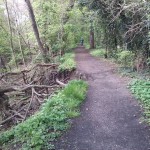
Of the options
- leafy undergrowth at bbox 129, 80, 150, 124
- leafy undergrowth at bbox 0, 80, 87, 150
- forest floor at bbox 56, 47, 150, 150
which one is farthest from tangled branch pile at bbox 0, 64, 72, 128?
leafy undergrowth at bbox 129, 80, 150, 124

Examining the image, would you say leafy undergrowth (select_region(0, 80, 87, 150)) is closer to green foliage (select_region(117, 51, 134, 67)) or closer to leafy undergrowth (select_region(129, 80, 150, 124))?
leafy undergrowth (select_region(129, 80, 150, 124))

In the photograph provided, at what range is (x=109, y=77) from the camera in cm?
1135

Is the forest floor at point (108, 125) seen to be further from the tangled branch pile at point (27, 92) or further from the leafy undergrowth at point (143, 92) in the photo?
the tangled branch pile at point (27, 92)

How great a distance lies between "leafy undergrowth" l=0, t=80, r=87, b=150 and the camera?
16.9ft

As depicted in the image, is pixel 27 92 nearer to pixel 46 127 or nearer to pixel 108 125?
pixel 46 127

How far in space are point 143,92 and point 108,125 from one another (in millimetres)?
2686

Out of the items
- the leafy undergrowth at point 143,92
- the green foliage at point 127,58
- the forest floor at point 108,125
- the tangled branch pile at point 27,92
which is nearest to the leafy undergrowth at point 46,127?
the forest floor at point 108,125

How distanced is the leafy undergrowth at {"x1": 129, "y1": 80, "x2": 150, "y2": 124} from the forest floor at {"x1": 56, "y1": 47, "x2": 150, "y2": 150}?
202 millimetres

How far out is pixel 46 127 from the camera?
5770 millimetres

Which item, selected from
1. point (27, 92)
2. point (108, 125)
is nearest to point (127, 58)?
point (27, 92)

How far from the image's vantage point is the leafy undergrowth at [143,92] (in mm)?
6773

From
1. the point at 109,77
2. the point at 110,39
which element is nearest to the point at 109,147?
the point at 109,77

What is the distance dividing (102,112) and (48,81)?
7.56 m

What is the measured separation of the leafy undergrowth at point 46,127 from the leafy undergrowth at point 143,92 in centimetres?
203
